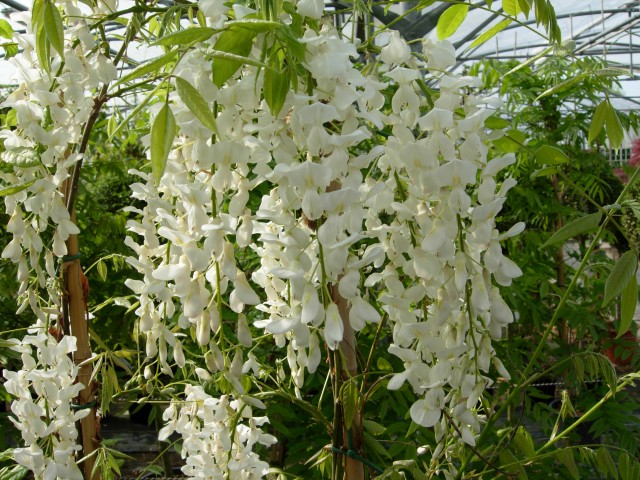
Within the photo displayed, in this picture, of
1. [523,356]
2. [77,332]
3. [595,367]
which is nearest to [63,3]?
[77,332]

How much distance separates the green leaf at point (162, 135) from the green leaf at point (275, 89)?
81 mm

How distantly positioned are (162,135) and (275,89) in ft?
0.32

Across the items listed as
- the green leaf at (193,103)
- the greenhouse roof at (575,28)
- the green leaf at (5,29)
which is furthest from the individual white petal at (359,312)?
the greenhouse roof at (575,28)

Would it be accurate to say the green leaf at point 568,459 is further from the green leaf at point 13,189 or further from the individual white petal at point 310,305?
the green leaf at point 13,189

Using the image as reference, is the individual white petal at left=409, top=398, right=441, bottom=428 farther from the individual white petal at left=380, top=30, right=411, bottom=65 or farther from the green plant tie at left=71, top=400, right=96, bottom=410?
the green plant tie at left=71, top=400, right=96, bottom=410

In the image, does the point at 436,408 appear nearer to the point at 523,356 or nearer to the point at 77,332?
the point at 77,332

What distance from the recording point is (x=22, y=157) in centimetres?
80

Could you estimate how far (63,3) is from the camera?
948 mm

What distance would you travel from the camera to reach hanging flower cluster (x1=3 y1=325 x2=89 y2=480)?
982mm

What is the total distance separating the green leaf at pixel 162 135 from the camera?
56 centimetres

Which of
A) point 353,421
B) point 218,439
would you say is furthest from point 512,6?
point 218,439

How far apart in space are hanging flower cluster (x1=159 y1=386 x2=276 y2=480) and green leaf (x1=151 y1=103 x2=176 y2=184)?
0.41 m

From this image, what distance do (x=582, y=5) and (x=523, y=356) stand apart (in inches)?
168

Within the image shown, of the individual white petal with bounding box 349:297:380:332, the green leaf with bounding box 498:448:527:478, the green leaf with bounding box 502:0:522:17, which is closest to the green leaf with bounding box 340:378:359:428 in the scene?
the individual white petal with bounding box 349:297:380:332
